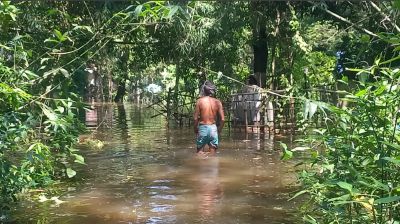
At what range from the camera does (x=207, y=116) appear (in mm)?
10453

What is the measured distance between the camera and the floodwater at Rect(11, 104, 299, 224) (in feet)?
20.5

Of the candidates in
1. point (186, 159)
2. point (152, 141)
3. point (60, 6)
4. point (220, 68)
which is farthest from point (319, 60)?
point (60, 6)

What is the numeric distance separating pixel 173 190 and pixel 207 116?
9.66ft

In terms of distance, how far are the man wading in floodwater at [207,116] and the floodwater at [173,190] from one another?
1.53ft

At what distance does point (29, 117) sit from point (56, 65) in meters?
0.61

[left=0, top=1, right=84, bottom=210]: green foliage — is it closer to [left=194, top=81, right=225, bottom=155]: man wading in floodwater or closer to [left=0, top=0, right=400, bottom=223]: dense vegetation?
[left=0, top=0, right=400, bottom=223]: dense vegetation

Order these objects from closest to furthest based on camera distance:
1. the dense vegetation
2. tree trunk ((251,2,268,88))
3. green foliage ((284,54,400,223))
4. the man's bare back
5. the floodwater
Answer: green foliage ((284,54,400,223)), the dense vegetation, the floodwater, the man's bare back, tree trunk ((251,2,268,88))

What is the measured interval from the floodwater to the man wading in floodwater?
0.47 meters

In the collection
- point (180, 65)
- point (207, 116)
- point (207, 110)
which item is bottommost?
point (207, 116)

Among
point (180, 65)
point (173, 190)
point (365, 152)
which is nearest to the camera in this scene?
point (365, 152)

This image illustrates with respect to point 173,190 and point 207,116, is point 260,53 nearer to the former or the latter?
point 207,116

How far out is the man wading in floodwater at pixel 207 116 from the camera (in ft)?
34.2

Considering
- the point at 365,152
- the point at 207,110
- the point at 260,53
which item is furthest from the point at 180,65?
the point at 365,152

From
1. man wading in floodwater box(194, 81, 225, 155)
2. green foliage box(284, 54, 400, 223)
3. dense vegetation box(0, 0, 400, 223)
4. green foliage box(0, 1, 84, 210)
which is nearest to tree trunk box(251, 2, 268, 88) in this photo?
dense vegetation box(0, 0, 400, 223)
